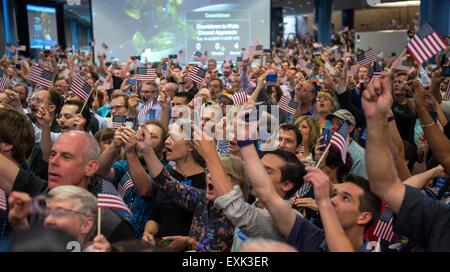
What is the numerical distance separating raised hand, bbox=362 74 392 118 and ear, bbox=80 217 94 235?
1.18m

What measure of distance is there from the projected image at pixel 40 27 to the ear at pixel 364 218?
856 inches

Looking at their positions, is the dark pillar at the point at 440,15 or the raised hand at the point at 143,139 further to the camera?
the dark pillar at the point at 440,15

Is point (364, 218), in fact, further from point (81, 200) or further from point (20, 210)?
point (20, 210)

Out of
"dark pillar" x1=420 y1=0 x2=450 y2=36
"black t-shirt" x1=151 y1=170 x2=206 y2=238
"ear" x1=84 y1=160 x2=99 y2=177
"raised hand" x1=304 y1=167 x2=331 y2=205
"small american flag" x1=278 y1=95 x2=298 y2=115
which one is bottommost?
"black t-shirt" x1=151 y1=170 x2=206 y2=238

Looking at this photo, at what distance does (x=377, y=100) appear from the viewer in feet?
8.20

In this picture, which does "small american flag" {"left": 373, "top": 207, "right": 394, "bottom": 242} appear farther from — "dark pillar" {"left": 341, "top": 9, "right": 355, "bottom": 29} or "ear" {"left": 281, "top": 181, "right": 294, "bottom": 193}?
"dark pillar" {"left": 341, "top": 9, "right": 355, "bottom": 29}

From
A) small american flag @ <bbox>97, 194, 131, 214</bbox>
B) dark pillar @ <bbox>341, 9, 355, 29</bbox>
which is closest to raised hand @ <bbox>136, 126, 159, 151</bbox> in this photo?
small american flag @ <bbox>97, 194, 131, 214</bbox>

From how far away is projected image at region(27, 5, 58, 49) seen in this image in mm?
22964

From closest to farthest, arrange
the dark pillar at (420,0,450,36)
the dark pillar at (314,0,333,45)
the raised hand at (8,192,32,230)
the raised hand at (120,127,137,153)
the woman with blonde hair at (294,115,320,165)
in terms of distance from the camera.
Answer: the raised hand at (8,192,32,230) < the raised hand at (120,127,137,153) < the woman with blonde hair at (294,115,320,165) < the dark pillar at (420,0,450,36) < the dark pillar at (314,0,333,45)

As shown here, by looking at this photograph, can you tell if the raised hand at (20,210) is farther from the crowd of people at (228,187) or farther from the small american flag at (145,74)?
the small american flag at (145,74)

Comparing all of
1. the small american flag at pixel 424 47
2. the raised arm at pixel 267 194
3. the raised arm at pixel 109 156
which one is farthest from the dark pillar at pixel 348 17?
the raised arm at pixel 267 194

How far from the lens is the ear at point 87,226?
2.32 m
